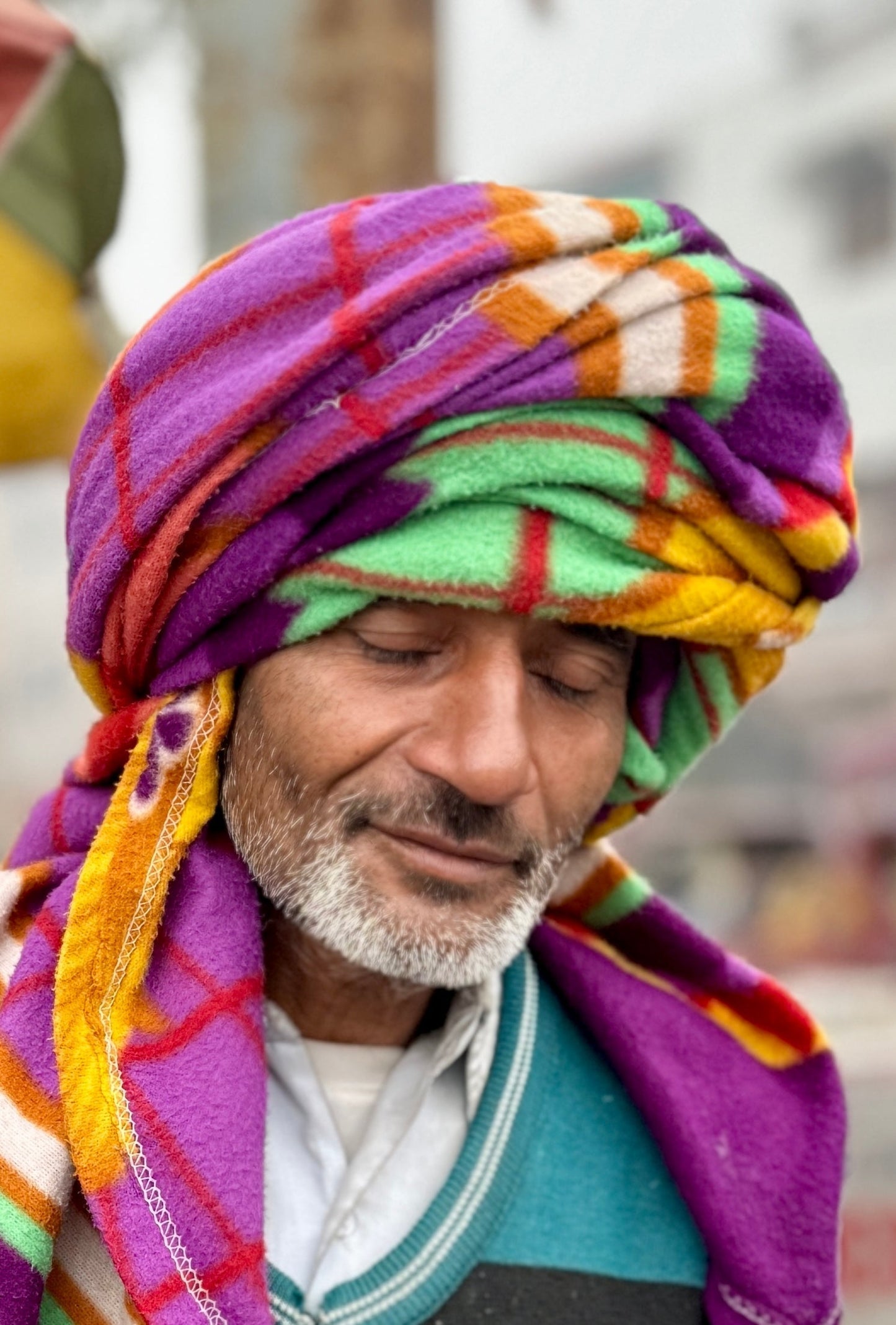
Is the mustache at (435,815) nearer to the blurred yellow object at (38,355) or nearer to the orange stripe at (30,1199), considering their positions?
the orange stripe at (30,1199)

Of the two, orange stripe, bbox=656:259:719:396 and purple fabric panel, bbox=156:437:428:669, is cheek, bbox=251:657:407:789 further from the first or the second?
orange stripe, bbox=656:259:719:396

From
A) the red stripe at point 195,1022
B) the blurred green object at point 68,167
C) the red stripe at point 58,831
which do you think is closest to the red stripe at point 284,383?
the red stripe at point 58,831

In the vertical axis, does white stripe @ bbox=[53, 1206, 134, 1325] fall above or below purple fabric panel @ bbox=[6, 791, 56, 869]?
below

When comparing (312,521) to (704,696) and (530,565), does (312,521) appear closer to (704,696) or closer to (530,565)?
(530,565)

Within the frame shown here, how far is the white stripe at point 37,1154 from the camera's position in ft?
3.63

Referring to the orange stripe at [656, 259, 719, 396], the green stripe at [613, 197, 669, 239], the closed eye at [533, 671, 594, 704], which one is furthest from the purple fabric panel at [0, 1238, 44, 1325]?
the green stripe at [613, 197, 669, 239]

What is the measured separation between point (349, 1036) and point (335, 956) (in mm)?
124

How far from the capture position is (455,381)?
1.20 m

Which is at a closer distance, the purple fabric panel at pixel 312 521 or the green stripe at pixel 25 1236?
the green stripe at pixel 25 1236

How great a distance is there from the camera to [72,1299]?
116 cm

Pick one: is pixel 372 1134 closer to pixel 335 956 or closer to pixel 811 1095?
pixel 335 956

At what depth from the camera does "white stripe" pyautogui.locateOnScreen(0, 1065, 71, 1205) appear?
1105 mm

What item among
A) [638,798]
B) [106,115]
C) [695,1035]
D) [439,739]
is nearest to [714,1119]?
[695,1035]

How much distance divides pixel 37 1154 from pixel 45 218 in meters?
1.41
